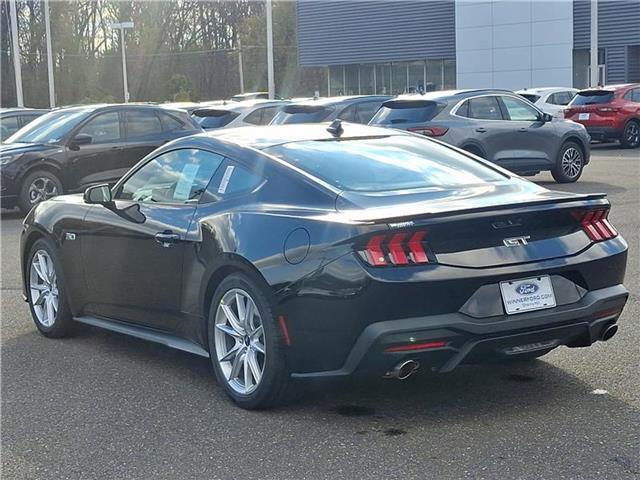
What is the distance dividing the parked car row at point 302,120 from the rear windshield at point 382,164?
343 inches

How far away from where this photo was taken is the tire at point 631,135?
81.3 feet

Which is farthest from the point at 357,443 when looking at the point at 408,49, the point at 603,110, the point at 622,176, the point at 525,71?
the point at 408,49

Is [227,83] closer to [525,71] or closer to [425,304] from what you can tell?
[525,71]

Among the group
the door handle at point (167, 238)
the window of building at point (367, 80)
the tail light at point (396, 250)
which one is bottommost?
the door handle at point (167, 238)

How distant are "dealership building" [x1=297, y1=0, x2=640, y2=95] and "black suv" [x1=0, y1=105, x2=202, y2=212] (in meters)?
25.2

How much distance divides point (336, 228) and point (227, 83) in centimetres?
6257

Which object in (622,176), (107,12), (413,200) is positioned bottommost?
(622,176)

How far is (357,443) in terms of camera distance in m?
4.58

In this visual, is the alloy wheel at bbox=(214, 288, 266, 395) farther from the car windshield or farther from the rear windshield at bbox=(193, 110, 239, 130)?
the rear windshield at bbox=(193, 110, 239, 130)

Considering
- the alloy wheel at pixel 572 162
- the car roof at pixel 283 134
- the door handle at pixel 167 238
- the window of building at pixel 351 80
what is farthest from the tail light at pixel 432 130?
the window of building at pixel 351 80

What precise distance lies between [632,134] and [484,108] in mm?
10633

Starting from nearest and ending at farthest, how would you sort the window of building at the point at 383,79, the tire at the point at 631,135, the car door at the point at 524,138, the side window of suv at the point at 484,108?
the side window of suv at the point at 484,108, the car door at the point at 524,138, the tire at the point at 631,135, the window of building at the point at 383,79

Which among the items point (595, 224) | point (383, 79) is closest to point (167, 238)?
point (595, 224)

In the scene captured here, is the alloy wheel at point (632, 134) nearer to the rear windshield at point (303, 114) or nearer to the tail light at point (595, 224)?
the rear windshield at point (303, 114)
